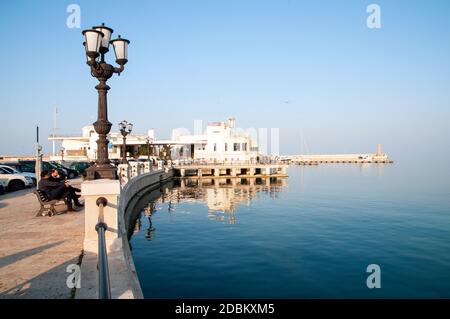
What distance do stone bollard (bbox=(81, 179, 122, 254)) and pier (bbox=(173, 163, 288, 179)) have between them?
42353mm

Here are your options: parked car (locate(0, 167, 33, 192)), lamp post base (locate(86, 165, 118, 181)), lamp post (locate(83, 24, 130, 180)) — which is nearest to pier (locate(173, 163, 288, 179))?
parked car (locate(0, 167, 33, 192))

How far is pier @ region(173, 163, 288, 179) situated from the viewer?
50406mm

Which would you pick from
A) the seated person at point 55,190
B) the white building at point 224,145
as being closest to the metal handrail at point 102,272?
the seated person at point 55,190

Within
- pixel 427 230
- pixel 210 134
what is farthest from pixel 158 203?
pixel 210 134

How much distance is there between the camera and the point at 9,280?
5.81 meters

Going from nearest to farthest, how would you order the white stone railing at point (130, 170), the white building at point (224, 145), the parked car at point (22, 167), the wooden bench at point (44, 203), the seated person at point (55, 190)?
1. the wooden bench at point (44, 203)
2. the seated person at point (55, 190)
3. the white stone railing at point (130, 170)
4. the parked car at point (22, 167)
5. the white building at point (224, 145)

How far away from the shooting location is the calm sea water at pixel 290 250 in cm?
995

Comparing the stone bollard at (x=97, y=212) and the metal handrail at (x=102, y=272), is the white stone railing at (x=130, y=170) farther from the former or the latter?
the metal handrail at (x=102, y=272)

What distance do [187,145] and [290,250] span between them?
53657 mm

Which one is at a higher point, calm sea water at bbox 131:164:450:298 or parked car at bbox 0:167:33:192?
parked car at bbox 0:167:33:192

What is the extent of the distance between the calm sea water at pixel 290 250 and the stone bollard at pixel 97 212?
2.68 meters

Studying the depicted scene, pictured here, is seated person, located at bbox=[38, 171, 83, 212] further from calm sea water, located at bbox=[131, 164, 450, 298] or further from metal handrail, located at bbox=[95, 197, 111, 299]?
metal handrail, located at bbox=[95, 197, 111, 299]
